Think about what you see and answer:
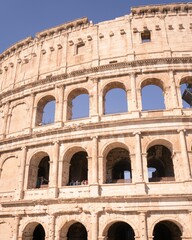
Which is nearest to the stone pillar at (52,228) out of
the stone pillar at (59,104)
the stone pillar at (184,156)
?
the stone pillar at (59,104)

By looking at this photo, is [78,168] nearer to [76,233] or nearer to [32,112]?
[76,233]

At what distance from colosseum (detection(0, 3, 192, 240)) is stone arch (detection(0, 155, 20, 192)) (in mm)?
67

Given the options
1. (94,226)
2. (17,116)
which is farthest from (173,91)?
(17,116)

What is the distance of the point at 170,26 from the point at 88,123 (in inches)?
355

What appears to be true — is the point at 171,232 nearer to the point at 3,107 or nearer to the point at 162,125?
the point at 162,125

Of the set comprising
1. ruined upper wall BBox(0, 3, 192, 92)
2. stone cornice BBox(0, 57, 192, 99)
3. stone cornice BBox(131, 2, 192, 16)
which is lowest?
stone cornice BBox(0, 57, 192, 99)

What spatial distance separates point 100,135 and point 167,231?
23.1 feet

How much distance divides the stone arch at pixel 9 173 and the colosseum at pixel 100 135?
67 mm

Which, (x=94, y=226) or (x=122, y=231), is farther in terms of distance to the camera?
(x=122, y=231)

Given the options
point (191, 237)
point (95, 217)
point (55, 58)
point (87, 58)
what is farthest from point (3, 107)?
point (191, 237)

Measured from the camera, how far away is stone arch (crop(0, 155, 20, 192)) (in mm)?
16500

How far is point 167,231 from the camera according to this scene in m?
15.4

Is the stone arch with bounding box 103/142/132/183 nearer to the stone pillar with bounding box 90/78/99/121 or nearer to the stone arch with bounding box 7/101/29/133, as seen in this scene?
the stone pillar with bounding box 90/78/99/121

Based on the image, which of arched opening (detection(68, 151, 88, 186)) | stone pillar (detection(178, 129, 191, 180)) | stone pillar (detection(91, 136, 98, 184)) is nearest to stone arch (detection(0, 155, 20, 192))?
arched opening (detection(68, 151, 88, 186))
